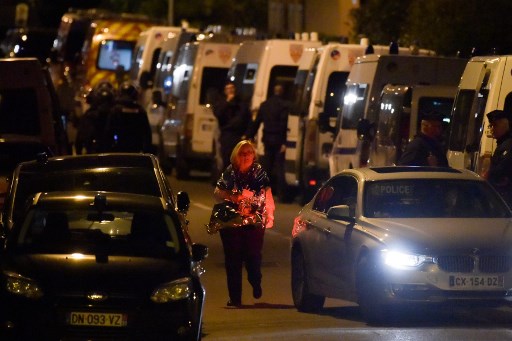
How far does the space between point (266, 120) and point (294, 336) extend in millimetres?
12388

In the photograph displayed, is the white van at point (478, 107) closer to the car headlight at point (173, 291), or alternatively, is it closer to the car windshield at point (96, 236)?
the car windshield at point (96, 236)

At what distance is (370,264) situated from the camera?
40.0 ft

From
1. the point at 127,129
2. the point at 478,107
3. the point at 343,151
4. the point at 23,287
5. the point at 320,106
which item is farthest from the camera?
the point at 320,106

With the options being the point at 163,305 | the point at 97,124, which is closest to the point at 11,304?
the point at 163,305

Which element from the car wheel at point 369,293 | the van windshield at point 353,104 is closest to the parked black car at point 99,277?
the car wheel at point 369,293

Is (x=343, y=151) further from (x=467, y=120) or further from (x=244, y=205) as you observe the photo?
(x=244, y=205)

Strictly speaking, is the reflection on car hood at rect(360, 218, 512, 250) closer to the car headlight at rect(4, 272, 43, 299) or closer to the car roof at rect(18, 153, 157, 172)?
the car roof at rect(18, 153, 157, 172)

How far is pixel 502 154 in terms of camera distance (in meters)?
15.3

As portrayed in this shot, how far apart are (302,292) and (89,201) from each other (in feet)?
9.83

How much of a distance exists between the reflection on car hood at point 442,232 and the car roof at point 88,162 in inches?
108

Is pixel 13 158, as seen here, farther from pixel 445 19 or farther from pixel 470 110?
pixel 445 19

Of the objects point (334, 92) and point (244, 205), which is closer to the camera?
point (244, 205)

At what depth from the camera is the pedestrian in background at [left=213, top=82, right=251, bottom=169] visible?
24.4 m

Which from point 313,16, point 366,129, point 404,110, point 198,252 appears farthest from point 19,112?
point 313,16
